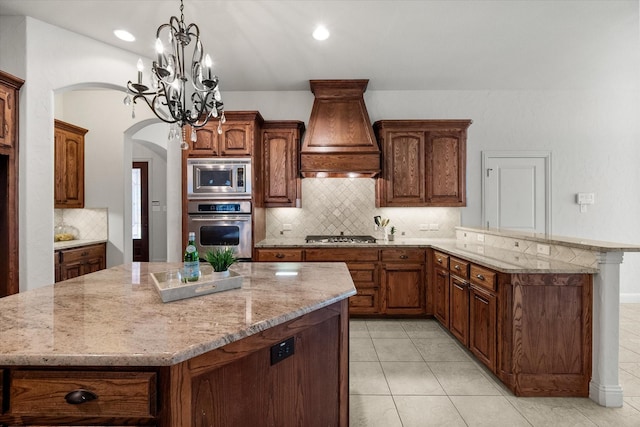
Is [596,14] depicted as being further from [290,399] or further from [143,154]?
[143,154]

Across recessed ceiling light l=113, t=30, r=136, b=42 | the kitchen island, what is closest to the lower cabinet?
the kitchen island

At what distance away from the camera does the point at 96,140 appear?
455cm

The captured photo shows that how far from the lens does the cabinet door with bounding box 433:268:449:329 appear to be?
3273 millimetres

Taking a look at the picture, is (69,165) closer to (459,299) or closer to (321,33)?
(321,33)

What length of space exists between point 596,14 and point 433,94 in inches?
72.1

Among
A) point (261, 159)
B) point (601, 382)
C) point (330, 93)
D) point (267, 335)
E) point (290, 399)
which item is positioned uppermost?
point (330, 93)

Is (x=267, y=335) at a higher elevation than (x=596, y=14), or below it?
below

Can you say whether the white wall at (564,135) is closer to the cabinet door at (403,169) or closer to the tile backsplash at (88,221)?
the cabinet door at (403,169)

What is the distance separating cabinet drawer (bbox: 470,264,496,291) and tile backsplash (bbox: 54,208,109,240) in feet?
15.4

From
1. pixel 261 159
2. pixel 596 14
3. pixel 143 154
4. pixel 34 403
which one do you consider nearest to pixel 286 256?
pixel 261 159

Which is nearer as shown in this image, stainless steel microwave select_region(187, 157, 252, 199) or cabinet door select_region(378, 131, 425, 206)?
stainless steel microwave select_region(187, 157, 252, 199)

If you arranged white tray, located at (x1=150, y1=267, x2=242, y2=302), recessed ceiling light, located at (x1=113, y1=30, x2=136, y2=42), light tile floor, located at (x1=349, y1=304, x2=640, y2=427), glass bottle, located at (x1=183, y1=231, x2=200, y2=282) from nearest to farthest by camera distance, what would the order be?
white tray, located at (x1=150, y1=267, x2=242, y2=302)
glass bottle, located at (x1=183, y1=231, x2=200, y2=282)
light tile floor, located at (x1=349, y1=304, x2=640, y2=427)
recessed ceiling light, located at (x1=113, y1=30, x2=136, y2=42)

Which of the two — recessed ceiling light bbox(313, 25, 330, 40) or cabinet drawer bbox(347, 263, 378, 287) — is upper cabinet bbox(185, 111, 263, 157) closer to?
recessed ceiling light bbox(313, 25, 330, 40)

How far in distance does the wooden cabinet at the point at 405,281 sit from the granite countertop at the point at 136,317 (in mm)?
2023
